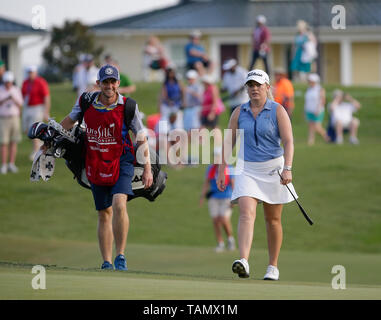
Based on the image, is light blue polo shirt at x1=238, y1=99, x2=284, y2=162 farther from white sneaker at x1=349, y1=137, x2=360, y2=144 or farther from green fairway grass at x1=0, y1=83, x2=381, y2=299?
white sneaker at x1=349, y1=137, x2=360, y2=144

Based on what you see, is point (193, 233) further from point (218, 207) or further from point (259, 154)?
point (259, 154)

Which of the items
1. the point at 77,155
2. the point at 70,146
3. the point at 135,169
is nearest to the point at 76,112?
the point at 70,146

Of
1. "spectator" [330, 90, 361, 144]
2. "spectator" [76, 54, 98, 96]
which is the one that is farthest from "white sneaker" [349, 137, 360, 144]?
"spectator" [76, 54, 98, 96]

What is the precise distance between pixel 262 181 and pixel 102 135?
5.51ft

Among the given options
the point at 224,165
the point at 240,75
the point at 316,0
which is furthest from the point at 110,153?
the point at 316,0

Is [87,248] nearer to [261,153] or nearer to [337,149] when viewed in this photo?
[261,153]

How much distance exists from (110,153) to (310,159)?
45.0 feet

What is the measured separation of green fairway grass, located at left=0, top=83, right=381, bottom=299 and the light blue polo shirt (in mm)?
1279

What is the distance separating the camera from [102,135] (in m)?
10.2

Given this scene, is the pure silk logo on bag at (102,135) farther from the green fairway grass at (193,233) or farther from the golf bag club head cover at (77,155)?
the green fairway grass at (193,233)

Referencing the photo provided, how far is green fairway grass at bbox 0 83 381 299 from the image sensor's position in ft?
30.7

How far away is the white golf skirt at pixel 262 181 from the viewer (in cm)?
1016

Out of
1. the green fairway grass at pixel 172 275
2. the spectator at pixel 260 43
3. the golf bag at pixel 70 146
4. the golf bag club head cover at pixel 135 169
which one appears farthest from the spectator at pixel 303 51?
the golf bag at pixel 70 146

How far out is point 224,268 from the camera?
14.7m
